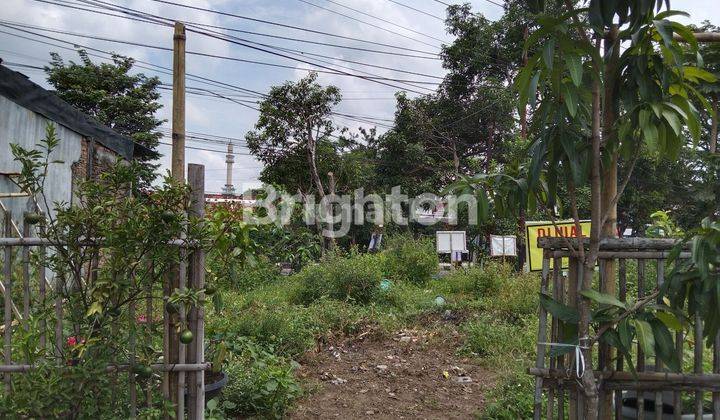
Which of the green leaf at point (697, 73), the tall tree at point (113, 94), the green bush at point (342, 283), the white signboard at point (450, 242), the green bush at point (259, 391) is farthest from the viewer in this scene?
the tall tree at point (113, 94)

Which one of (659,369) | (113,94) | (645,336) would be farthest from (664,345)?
(113,94)

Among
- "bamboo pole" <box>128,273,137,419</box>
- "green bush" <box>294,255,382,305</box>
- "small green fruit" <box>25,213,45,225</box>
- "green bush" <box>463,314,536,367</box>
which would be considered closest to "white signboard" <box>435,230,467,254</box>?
"green bush" <box>294,255,382,305</box>

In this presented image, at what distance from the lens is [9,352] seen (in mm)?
2377

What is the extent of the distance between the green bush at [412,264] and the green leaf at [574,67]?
827 centimetres

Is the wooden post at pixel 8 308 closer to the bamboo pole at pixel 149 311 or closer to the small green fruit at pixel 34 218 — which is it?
the small green fruit at pixel 34 218

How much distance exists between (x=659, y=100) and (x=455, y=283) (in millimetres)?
7384

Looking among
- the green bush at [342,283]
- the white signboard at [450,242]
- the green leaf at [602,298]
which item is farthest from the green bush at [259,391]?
the white signboard at [450,242]

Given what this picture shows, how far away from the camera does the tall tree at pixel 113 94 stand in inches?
623

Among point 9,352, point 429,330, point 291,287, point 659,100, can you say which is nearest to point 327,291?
point 291,287

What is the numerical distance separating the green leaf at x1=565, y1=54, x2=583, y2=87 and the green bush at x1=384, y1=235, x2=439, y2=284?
326 inches

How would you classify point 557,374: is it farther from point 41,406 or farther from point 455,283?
point 455,283

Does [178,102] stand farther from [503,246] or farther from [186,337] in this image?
[503,246]

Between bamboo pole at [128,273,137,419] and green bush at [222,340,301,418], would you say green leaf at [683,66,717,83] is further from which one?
green bush at [222,340,301,418]

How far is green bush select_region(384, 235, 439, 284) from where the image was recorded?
9.99 metres
